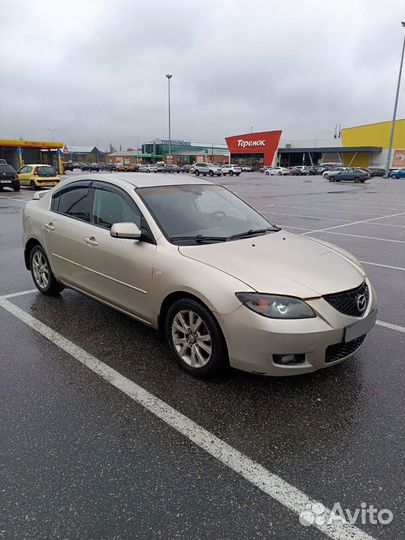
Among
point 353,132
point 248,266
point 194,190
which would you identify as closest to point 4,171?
point 194,190

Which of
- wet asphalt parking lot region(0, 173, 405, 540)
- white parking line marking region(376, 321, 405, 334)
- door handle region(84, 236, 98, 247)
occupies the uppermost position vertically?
A: door handle region(84, 236, 98, 247)

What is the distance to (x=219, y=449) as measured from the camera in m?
2.63

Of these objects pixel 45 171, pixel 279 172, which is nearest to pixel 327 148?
pixel 279 172

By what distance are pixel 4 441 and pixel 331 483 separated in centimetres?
205

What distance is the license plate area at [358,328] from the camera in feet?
10.0

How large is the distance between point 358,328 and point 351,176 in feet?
147

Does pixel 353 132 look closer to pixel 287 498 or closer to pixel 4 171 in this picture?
pixel 4 171

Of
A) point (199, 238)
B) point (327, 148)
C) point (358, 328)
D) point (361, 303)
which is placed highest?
point (327, 148)

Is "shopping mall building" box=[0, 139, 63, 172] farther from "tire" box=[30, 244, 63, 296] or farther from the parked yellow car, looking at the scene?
"tire" box=[30, 244, 63, 296]

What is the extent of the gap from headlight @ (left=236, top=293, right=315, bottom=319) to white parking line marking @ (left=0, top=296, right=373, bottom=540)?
35.8 inches

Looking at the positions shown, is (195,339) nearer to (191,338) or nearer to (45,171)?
(191,338)

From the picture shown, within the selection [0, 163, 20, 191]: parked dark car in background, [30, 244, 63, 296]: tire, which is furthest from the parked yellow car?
[30, 244, 63, 296]: tire

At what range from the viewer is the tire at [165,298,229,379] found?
3.14 meters

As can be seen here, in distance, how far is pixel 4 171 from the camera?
23375 mm
